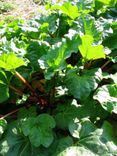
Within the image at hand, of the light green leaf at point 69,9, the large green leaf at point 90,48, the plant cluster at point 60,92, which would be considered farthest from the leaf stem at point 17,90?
the light green leaf at point 69,9

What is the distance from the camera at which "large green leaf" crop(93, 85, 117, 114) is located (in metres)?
2.45

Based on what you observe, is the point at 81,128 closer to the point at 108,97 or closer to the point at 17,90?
the point at 108,97

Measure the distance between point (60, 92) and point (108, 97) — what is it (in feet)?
1.48

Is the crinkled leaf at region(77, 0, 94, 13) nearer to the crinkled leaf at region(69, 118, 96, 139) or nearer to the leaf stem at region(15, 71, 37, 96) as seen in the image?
the leaf stem at region(15, 71, 37, 96)

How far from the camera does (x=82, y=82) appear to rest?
2.54 m

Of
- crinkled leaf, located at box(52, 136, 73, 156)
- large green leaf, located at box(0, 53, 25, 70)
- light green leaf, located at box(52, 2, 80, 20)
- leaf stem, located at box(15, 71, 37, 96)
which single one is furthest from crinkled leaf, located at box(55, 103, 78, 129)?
light green leaf, located at box(52, 2, 80, 20)

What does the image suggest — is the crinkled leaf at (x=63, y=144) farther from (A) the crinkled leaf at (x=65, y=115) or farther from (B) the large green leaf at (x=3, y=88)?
(B) the large green leaf at (x=3, y=88)

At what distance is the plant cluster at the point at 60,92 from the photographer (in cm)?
250

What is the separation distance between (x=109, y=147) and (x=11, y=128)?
663mm

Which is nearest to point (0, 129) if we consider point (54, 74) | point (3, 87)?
point (3, 87)

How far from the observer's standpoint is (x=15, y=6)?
20.8 feet

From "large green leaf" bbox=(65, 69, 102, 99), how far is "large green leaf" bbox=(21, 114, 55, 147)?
0.79ft

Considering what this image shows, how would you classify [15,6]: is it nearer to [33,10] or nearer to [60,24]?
[33,10]

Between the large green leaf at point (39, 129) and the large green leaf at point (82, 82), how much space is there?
24 centimetres
